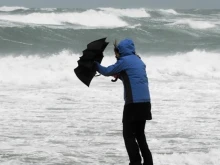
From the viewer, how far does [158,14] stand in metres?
61.3

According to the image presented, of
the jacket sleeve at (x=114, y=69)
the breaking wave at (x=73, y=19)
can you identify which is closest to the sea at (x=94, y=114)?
the jacket sleeve at (x=114, y=69)

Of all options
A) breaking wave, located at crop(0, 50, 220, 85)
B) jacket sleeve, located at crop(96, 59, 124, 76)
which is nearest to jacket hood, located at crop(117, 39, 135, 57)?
jacket sleeve, located at crop(96, 59, 124, 76)

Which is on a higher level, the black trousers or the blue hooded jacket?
the blue hooded jacket

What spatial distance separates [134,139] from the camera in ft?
18.8

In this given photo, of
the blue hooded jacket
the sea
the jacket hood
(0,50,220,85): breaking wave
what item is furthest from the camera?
(0,50,220,85): breaking wave

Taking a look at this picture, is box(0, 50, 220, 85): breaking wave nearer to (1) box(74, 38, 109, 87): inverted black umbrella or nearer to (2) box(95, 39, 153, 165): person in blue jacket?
(1) box(74, 38, 109, 87): inverted black umbrella

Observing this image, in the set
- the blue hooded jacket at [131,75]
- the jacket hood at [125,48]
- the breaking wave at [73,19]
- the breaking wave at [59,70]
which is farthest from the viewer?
the breaking wave at [73,19]

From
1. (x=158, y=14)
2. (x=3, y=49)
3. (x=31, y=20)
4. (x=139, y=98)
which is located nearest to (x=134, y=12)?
(x=158, y=14)

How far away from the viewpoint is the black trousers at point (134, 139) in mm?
5645

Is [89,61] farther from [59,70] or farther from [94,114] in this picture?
[59,70]

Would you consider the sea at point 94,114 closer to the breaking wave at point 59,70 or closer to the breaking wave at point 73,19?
the breaking wave at point 59,70

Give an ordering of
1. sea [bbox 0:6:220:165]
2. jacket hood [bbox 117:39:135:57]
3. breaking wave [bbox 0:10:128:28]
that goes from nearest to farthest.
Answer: jacket hood [bbox 117:39:135:57] < sea [bbox 0:6:220:165] < breaking wave [bbox 0:10:128:28]

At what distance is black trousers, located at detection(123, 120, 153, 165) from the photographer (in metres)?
5.64

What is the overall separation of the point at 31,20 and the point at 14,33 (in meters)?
10.6
